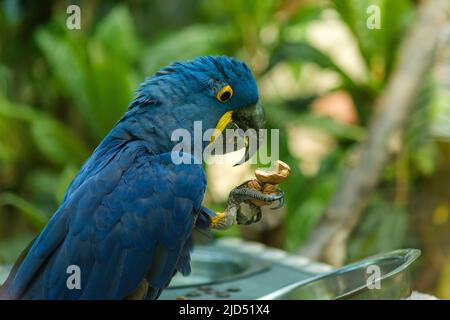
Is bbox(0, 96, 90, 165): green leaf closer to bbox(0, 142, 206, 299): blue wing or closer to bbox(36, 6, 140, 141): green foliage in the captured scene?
bbox(36, 6, 140, 141): green foliage

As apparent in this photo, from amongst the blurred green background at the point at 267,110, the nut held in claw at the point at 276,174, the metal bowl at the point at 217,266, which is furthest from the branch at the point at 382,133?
the nut held in claw at the point at 276,174

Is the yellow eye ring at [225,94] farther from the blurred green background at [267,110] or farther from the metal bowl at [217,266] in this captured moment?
the blurred green background at [267,110]

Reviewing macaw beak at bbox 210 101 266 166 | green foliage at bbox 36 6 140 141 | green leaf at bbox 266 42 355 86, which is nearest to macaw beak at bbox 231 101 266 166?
macaw beak at bbox 210 101 266 166

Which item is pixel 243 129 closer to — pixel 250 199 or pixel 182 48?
pixel 250 199

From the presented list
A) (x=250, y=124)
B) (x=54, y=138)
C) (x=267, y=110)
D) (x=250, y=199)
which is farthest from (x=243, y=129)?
(x=54, y=138)

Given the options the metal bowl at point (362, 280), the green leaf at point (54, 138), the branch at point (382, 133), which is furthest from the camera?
the green leaf at point (54, 138)

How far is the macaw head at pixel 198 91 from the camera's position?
37.4 inches

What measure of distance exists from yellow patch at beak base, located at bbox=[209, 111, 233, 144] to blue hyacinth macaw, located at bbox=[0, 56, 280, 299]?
8 cm

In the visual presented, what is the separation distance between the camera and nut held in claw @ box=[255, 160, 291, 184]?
0.85 m

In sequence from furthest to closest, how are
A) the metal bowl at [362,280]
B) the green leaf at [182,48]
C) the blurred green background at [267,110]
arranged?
the green leaf at [182,48]
the blurred green background at [267,110]
the metal bowl at [362,280]

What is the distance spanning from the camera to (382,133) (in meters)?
1.78

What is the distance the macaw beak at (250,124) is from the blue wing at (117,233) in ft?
0.53

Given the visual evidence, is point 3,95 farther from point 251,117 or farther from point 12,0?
point 251,117
